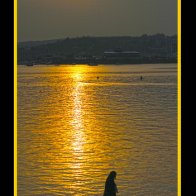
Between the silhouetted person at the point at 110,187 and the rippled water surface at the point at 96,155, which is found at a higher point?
the silhouetted person at the point at 110,187

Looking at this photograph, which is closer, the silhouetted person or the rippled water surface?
the silhouetted person

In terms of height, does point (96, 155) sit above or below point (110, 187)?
below

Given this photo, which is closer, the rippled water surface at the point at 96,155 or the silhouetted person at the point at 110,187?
the silhouetted person at the point at 110,187

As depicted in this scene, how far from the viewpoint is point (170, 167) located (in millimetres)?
17266

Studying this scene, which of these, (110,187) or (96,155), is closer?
(110,187)

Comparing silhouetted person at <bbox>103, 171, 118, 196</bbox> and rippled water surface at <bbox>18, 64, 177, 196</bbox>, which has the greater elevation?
silhouetted person at <bbox>103, 171, 118, 196</bbox>

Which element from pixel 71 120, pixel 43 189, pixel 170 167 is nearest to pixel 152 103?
pixel 71 120

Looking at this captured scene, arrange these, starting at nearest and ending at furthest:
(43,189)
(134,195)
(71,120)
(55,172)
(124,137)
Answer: (134,195), (43,189), (55,172), (124,137), (71,120)

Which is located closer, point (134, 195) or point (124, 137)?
point (134, 195)

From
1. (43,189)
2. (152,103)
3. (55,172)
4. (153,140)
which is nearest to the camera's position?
(43,189)
